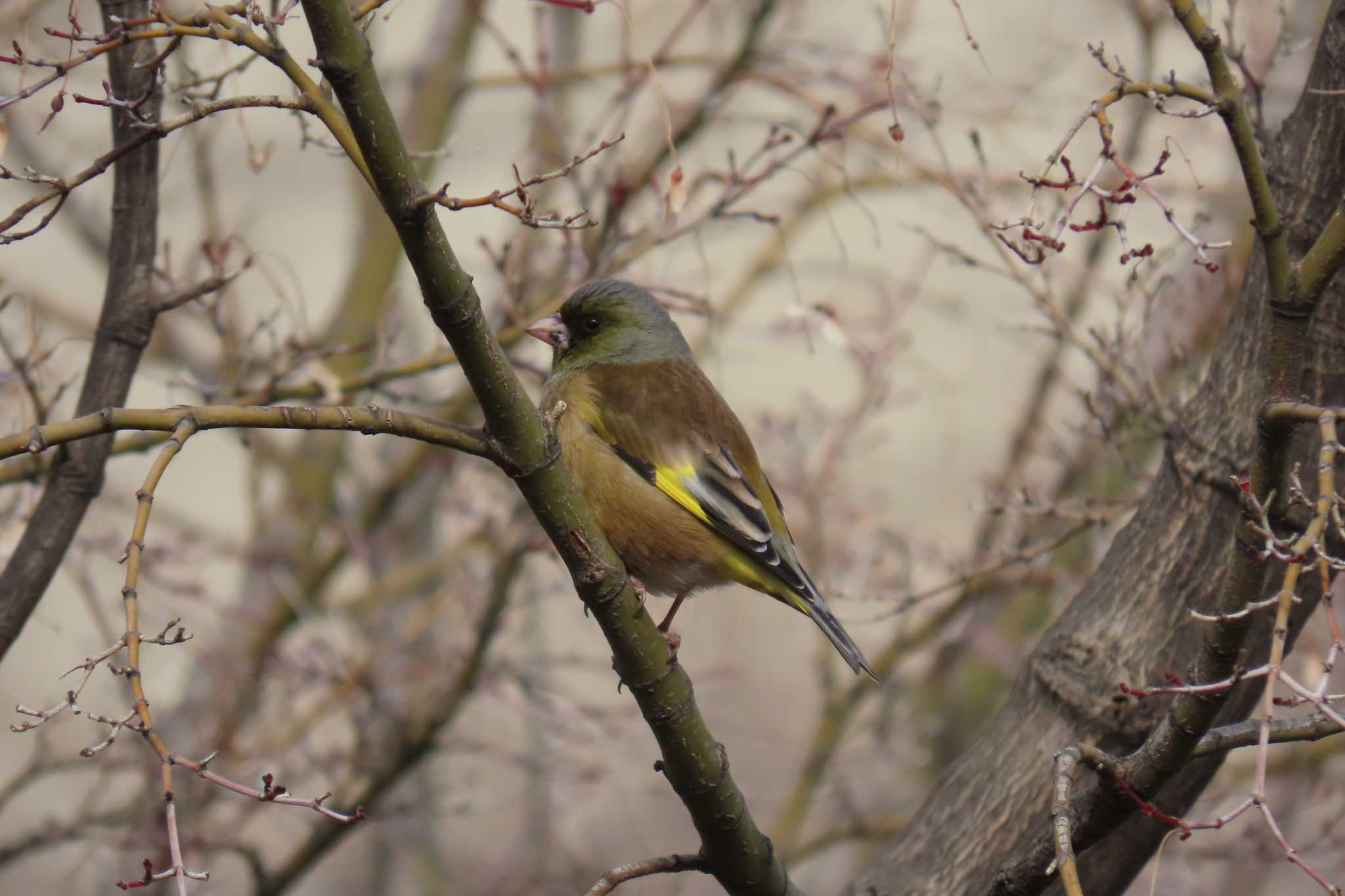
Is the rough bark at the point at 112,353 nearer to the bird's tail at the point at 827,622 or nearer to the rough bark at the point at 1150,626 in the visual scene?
the bird's tail at the point at 827,622

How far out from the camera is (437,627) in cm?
755

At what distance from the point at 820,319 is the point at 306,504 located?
329 cm

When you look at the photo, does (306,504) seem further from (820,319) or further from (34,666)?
(34,666)

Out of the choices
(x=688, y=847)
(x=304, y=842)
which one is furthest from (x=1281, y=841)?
(x=688, y=847)

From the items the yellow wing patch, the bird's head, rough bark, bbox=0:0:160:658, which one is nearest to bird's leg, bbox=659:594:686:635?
the yellow wing patch

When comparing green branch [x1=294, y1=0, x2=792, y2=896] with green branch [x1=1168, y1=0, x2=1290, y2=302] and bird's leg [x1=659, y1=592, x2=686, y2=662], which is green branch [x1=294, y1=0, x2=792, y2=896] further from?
green branch [x1=1168, y1=0, x2=1290, y2=302]

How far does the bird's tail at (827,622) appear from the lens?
12.7 feet

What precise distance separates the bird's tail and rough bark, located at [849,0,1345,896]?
0.53 m

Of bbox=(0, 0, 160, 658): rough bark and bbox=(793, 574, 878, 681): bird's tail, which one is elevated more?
bbox=(0, 0, 160, 658): rough bark

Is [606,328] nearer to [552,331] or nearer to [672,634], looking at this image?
[552,331]

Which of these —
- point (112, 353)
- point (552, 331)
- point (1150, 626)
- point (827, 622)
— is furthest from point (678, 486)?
point (112, 353)

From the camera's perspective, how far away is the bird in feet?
13.1

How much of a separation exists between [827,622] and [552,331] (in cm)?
135

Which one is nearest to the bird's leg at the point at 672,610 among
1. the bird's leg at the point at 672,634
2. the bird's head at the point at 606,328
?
the bird's leg at the point at 672,634
